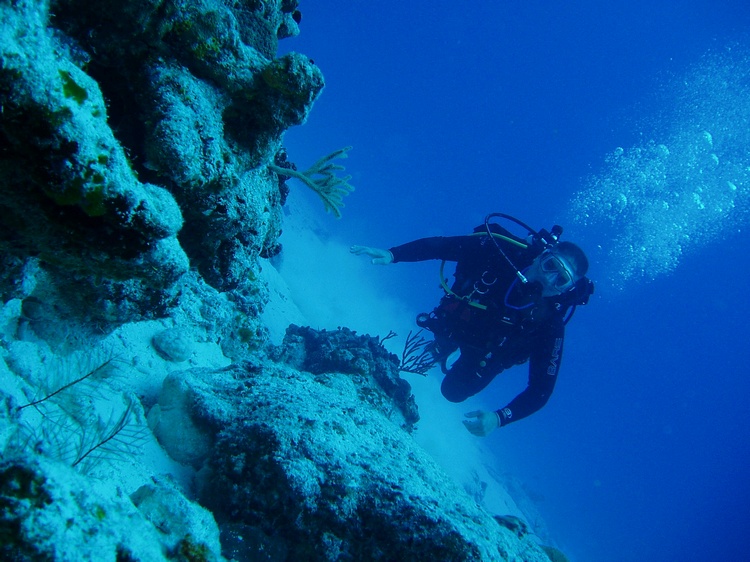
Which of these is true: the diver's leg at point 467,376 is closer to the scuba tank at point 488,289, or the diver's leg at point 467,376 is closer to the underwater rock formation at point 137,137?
the scuba tank at point 488,289

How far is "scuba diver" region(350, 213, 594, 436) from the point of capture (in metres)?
6.45

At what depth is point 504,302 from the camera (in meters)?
6.85

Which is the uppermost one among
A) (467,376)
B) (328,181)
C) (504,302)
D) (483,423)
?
(504,302)

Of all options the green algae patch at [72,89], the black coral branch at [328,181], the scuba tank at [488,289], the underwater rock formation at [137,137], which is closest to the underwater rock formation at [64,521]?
the underwater rock formation at [137,137]

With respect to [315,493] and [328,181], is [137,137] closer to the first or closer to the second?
[328,181]

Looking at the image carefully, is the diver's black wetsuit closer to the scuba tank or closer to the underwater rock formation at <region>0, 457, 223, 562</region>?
the scuba tank

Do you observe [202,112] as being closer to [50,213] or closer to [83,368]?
[50,213]

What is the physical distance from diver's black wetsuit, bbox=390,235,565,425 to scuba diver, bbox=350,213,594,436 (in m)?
0.02

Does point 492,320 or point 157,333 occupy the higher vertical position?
point 492,320

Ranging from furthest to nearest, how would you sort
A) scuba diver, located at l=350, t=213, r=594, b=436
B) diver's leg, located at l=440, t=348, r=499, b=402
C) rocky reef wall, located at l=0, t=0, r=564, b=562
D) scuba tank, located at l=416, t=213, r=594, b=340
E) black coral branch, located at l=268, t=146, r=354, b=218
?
diver's leg, located at l=440, t=348, r=499, b=402 → scuba tank, located at l=416, t=213, r=594, b=340 → scuba diver, located at l=350, t=213, r=594, b=436 → black coral branch, located at l=268, t=146, r=354, b=218 → rocky reef wall, located at l=0, t=0, r=564, b=562

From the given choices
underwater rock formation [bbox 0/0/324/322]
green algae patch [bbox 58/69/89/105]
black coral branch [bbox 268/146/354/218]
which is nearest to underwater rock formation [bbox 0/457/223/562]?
underwater rock formation [bbox 0/0/324/322]

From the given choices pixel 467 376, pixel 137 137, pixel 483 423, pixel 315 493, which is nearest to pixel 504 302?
pixel 467 376

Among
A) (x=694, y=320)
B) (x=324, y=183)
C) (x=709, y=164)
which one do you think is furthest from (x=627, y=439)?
(x=324, y=183)

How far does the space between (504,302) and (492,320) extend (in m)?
0.41
